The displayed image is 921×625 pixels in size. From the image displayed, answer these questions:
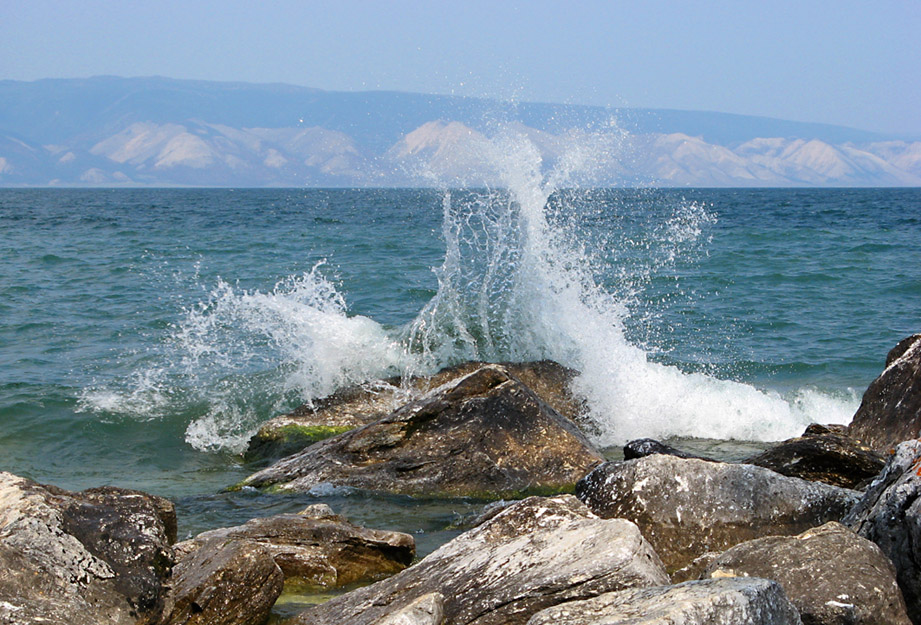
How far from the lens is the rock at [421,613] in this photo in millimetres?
3791

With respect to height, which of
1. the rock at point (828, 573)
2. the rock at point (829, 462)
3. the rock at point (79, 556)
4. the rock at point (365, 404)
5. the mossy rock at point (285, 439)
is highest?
the rock at point (828, 573)

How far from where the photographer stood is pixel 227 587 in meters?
4.46

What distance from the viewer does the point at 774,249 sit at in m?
26.9

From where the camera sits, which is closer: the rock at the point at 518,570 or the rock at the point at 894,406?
the rock at the point at 518,570

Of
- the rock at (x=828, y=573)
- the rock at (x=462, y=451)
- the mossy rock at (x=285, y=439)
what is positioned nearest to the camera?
the rock at (x=828, y=573)

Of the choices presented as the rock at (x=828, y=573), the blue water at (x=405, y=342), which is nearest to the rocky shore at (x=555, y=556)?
the rock at (x=828, y=573)

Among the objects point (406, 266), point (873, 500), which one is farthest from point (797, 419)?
point (406, 266)

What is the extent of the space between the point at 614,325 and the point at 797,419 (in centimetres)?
248

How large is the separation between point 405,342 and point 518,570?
7630mm

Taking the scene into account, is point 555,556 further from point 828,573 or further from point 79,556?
point 79,556

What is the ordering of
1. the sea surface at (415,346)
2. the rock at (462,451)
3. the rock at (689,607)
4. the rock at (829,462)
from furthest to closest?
the sea surface at (415,346) < the rock at (462,451) < the rock at (829,462) < the rock at (689,607)

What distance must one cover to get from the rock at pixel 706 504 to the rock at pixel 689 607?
1.62 m

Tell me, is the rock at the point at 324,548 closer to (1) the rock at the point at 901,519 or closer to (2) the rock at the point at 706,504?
(2) the rock at the point at 706,504

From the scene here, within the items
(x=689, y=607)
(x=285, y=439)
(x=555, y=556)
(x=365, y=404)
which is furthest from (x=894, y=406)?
(x=285, y=439)
